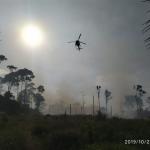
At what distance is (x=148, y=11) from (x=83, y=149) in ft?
39.4

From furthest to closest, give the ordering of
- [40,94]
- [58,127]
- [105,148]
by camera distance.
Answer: [40,94]
[58,127]
[105,148]

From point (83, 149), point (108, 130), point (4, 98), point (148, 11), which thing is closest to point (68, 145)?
point (83, 149)

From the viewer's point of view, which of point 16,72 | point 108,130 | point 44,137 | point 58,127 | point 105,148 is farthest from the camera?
point 16,72

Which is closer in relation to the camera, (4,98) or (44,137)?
(44,137)

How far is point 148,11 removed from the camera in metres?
9.32

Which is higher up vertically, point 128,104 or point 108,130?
point 128,104

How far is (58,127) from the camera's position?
2809 centimetres

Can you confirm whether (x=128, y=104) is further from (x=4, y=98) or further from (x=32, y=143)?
(x=32, y=143)

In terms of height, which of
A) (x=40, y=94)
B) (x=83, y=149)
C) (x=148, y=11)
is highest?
(x=40, y=94)

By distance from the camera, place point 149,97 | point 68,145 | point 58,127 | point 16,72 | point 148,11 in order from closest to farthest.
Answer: point 148,11, point 68,145, point 58,127, point 16,72, point 149,97

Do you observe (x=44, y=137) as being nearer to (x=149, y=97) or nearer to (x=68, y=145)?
(x=68, y=145)

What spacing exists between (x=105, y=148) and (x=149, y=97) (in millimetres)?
140060

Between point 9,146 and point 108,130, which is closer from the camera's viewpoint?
point 9,146

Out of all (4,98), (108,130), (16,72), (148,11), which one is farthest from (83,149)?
(16,72)
